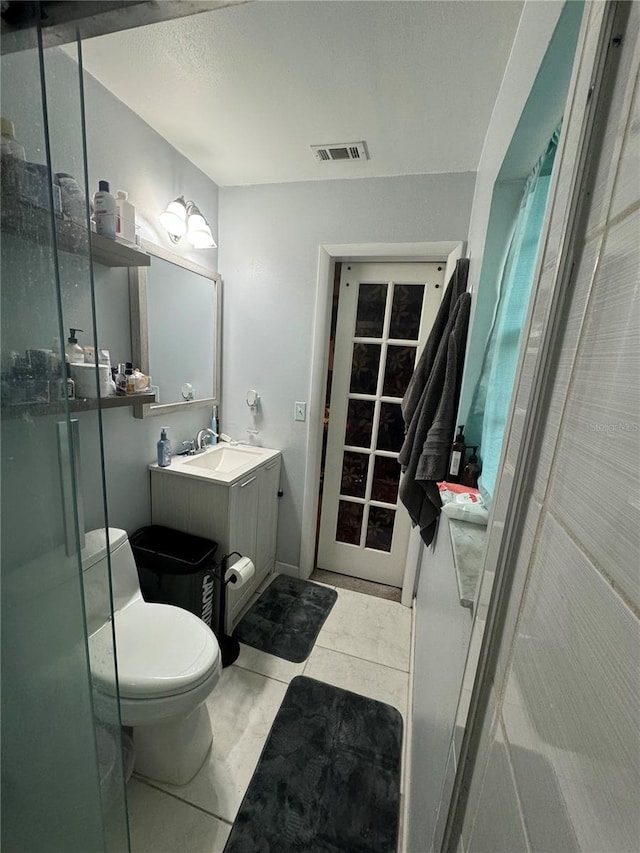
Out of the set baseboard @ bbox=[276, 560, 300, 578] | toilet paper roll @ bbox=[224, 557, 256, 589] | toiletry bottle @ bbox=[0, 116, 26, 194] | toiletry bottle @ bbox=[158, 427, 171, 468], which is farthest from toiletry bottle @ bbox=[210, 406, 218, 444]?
toiletry bottle @ bbox=[0, 116, 26, 194]

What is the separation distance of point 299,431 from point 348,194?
4.45 ft

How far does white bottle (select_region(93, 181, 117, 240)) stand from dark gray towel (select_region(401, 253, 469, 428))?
1288 millimetres

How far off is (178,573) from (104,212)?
1451 mm

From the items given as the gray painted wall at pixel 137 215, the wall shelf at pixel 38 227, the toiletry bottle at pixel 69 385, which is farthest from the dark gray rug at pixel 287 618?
the wall shelf at pixel 38 227

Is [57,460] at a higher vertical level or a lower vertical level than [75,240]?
lower

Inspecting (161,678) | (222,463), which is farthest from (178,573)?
(222,463)

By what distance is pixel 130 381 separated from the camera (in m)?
1.43

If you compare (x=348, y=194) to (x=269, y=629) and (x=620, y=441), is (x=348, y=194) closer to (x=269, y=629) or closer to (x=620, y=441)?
(x=620, y=441)

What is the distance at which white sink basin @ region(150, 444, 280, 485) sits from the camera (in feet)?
5.55

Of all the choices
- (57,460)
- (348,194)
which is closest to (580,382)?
(57,460)

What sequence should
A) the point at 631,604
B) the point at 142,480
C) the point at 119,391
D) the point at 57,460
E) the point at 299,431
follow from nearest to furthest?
the point at 631,604 → the point at 57,460 → the point at 119,391 → the point at 142,480 → the point at 299,431

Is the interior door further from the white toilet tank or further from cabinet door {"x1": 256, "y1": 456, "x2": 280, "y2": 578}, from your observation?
the white toilet tank

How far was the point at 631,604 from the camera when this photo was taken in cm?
24

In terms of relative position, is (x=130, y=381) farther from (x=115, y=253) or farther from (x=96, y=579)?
(x=96, y=579)
